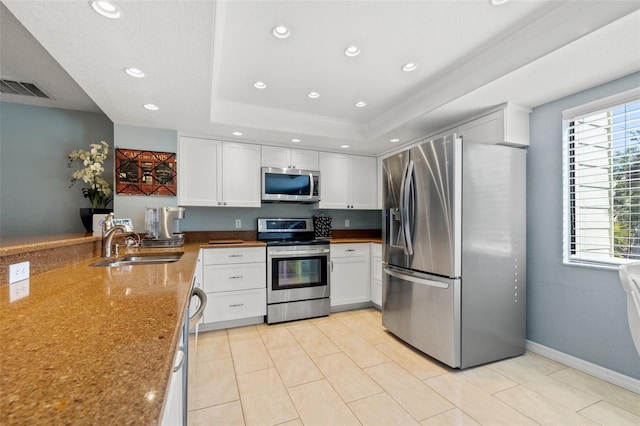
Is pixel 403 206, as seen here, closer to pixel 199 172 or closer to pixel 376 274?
pixel 376 274

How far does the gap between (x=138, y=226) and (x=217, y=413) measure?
7.05ft

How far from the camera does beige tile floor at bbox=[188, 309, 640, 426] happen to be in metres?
1.67

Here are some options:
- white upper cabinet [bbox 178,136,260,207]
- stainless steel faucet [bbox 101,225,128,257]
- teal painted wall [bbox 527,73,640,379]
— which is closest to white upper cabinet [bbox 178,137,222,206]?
white upper cabinet [bbox 178,136,260,207]

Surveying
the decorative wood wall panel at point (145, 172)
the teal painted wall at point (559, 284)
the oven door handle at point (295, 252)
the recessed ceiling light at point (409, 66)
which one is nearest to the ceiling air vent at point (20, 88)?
the decorative wood wall panel at point (145, 172)

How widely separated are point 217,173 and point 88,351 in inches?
115

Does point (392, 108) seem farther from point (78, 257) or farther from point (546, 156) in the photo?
point (78, 257)

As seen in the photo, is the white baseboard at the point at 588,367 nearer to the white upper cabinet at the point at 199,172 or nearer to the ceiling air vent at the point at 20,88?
the white upper cabinet at the point at 199,172

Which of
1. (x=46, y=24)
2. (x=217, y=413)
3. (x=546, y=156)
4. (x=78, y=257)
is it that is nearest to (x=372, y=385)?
(x=217, y=413)

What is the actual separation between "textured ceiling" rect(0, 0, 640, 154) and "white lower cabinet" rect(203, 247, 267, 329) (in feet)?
4.67

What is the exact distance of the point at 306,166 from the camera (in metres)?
3.78

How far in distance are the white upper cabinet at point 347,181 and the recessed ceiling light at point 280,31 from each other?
80.5 inches

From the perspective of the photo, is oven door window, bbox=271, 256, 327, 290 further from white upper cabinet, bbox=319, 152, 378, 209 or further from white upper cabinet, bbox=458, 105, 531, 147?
white upper cabinet, bbox=458, 105, 531, 147

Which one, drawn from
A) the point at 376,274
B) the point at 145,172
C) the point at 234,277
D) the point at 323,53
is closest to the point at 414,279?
the point at 376,274

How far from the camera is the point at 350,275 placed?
364 centimetres
